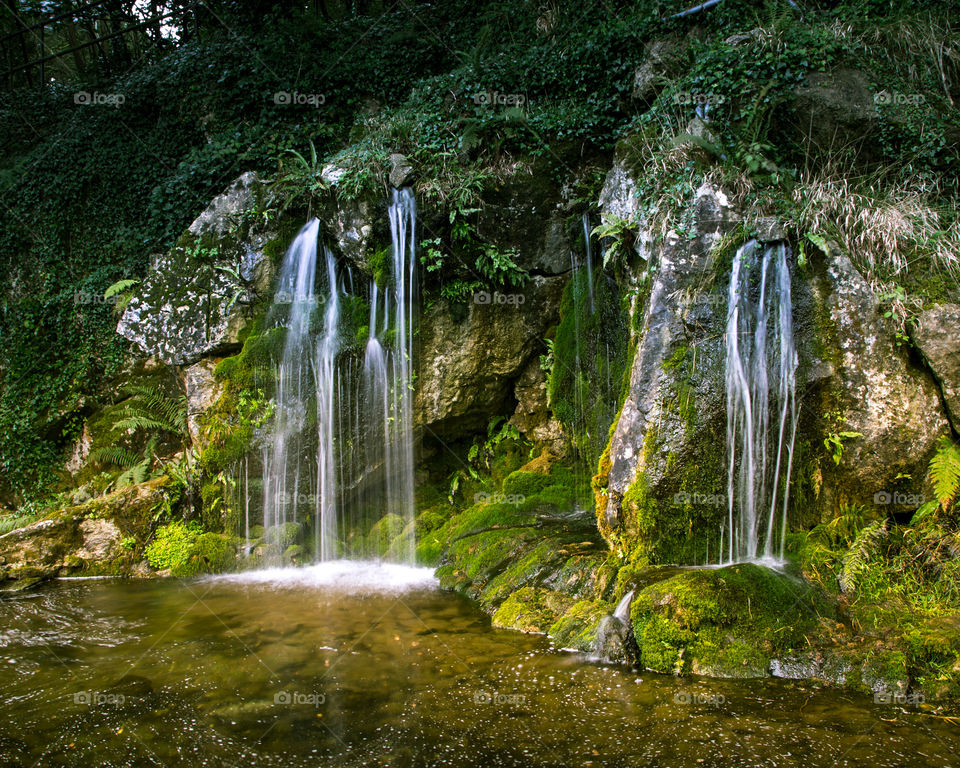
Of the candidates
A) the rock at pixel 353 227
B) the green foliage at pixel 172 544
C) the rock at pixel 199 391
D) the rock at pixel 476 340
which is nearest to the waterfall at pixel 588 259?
the rock at pixel 476 340

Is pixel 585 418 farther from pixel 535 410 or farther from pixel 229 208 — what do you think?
pixel 229 208

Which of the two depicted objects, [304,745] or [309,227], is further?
[309,227]

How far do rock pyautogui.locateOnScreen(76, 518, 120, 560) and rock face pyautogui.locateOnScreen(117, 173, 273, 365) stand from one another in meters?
2.61

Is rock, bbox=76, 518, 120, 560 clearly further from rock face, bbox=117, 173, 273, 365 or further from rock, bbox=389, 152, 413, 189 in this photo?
rock, bbox=389, 152, 413, 189

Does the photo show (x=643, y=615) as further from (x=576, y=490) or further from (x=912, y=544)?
(x=576, y=490)

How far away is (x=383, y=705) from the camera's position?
439cm

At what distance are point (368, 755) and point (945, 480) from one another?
5246 millimetres

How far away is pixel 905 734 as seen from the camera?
378 centimetres

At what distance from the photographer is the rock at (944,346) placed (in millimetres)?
5895

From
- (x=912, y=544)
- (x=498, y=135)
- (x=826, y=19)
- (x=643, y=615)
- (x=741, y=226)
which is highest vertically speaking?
(x=826, y=19)

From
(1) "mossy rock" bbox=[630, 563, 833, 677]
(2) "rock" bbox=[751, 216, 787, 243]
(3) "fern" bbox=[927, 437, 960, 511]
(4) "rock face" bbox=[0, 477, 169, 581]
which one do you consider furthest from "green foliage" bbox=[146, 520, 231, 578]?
(3) "fern" bbox=[927, 437, 960, 511]

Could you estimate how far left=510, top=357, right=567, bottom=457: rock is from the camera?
→ 938 cm

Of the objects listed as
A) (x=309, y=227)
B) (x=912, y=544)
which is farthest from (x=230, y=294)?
(x=912, y=544)

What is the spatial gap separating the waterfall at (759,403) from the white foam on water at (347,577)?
11.9 ft
